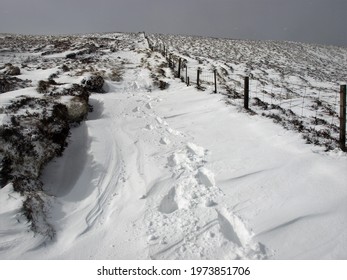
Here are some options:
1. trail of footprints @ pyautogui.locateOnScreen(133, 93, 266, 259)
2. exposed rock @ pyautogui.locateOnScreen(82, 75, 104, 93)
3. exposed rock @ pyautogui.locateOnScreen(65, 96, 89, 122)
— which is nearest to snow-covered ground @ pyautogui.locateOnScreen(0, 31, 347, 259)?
trail of footprints @ pyautogui.locateOnScreen(133, 93, 266, 259)

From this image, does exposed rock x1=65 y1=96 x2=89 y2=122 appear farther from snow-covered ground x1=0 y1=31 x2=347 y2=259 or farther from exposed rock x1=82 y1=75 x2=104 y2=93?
exposed rock x1=82 y1=75 x2=104 y2=93

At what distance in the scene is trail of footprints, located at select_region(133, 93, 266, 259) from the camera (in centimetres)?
360

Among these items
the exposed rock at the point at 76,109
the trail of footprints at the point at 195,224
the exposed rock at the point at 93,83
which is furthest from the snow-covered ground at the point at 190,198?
the exposed rock at the point at 93,83

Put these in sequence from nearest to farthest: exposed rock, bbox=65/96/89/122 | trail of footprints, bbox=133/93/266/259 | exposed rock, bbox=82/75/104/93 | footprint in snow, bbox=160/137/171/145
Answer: trail of footprints, bbox=133/93/266/259 → footprint in snow, bbox=160/137/171/145 → exposed rock, bbox=65/96/89/122 → exposed rock, bbox=82/75/104/93

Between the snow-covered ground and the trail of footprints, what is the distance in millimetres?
15

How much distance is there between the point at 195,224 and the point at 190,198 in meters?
0.63

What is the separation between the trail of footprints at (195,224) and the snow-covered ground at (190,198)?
15mm

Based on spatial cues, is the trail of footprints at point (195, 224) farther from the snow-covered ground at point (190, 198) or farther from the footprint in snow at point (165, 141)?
the footprint in snow at point (165, 141)

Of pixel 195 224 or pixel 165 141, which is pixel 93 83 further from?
pixel 195 224

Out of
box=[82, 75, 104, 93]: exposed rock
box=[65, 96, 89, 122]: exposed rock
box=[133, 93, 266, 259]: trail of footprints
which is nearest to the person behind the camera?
box=[133, 93, 266, 259]: trail of footprints

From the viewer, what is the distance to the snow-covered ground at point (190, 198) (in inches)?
145

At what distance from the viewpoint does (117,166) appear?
233 inches

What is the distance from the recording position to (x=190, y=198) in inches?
183
